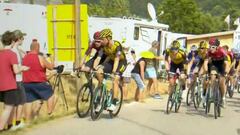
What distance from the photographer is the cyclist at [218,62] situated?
13.5m

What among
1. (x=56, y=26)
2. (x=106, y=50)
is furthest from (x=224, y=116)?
(x=56, y=26)

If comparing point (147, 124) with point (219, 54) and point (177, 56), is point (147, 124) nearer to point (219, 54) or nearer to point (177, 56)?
point (177, 56)

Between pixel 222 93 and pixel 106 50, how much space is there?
3464 millimetres

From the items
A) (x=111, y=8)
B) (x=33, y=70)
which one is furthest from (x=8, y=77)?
(x=111, y=8)

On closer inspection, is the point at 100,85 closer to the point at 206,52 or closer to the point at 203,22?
the point at 206,52

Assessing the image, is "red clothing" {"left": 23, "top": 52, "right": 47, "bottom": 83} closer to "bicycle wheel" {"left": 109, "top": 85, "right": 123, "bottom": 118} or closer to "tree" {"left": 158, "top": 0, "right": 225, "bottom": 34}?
"bicycle wheel" {"left": 109, "top": 85, "right": 123, "bottom": 118}

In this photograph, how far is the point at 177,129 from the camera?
11.0 m

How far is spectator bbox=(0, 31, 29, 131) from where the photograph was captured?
9.43m

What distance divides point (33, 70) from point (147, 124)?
105 inches

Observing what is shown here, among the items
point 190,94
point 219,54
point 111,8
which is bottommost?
point 190,94

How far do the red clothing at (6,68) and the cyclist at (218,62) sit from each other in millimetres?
5736

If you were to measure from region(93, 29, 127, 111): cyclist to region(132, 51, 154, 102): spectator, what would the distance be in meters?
4.32

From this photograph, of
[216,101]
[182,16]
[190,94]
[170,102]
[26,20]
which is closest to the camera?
[216,101]

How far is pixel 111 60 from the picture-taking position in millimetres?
11914
